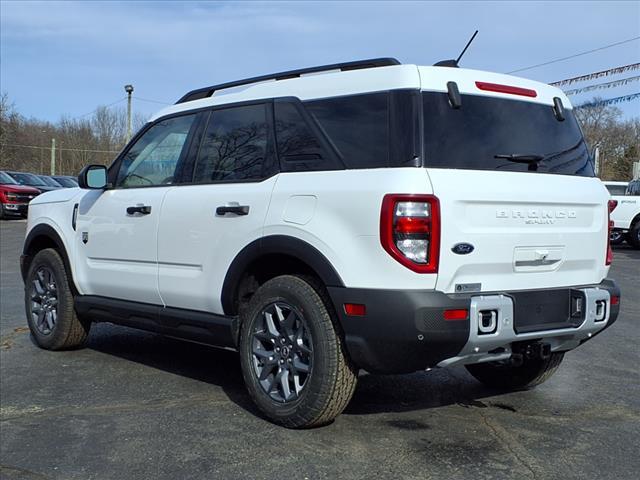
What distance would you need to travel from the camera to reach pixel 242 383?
17.0 ft

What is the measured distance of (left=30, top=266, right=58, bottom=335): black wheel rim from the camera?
6105 millimetres

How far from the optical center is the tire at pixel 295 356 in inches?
151

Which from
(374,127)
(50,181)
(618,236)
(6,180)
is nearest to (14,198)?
(6,180)

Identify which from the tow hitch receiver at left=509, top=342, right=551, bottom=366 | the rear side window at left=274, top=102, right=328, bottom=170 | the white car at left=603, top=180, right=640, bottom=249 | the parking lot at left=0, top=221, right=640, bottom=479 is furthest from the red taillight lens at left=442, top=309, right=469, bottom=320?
the white car at left=603, top=180, right=640, bottom=249

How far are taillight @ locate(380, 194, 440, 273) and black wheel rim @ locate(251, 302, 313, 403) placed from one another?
757 mm

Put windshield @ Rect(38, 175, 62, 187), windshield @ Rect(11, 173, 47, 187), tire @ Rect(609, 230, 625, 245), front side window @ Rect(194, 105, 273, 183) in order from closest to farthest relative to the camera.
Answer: front side window @ Rect(194, 105, 273, 183) → tire @ Rect(609, 230, 625, 245) → windshield @ Rect(11, 173, 47, 187) → windshield @ Rect(38, 175, 62, 187)

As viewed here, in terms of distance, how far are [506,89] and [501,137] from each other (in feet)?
1.14

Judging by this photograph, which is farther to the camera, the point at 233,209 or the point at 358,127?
the point at 233,209

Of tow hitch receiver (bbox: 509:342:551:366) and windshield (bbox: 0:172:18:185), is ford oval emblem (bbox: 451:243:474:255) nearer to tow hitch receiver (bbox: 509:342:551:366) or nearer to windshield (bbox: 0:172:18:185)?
tow hitch receiver (bbox: 509:342:551:366)

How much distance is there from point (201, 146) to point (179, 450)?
2.08m

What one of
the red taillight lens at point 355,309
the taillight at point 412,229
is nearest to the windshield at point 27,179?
the red taillight lens at point 355,309

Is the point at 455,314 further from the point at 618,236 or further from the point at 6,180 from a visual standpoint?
the point at 6,180

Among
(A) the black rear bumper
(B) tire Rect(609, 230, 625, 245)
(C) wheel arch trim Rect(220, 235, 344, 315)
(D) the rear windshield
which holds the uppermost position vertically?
(D) the rear windshield

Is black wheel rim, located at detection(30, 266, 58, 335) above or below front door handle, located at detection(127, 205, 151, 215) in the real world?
below
